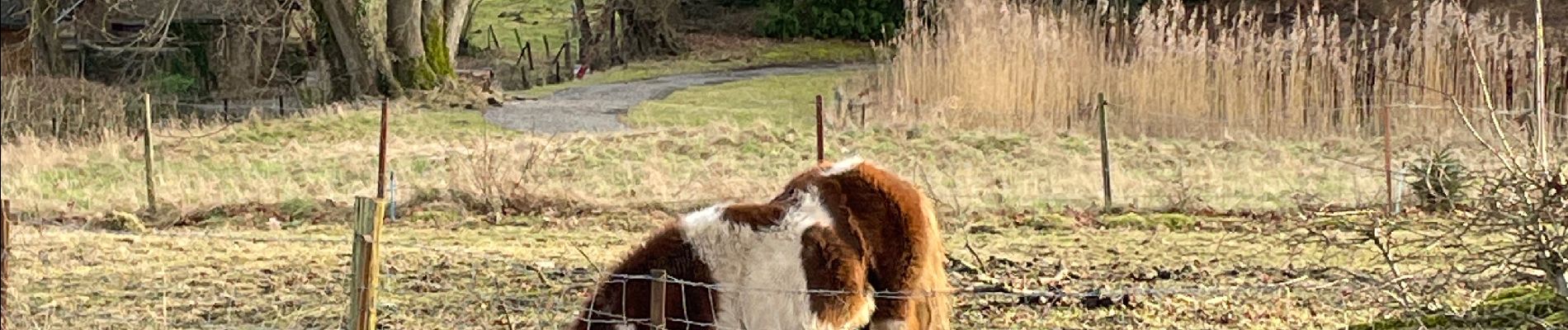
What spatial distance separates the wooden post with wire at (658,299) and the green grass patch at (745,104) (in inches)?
466

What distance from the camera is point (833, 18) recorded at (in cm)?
3303

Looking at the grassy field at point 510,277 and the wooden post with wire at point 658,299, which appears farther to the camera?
the grassy field at point 510,277

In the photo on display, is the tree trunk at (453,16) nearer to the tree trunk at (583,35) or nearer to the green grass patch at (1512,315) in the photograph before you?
the tree trunk at (583,35)

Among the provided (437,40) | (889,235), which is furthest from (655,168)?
(437,40)

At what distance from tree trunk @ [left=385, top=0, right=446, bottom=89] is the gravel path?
1.11m

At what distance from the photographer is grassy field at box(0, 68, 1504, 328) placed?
7422mm

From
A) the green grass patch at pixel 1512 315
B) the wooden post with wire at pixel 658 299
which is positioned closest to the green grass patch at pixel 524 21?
the green grass patch at pixel 1512 315

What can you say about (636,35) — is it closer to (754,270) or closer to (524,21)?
(524,21)

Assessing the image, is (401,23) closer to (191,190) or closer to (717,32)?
(191,190)

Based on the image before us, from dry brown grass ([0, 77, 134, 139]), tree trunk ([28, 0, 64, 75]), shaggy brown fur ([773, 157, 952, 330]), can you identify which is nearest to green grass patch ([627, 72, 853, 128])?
dry brown grass ([0, 77, 134, 139])

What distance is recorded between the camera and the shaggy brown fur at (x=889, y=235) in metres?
5.45

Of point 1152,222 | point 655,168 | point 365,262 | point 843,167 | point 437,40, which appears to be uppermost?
point 437,40

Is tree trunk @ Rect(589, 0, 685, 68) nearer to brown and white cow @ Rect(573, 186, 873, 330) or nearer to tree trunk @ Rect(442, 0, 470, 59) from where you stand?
tree trunk @ Rect(442, 0, 470, 59)

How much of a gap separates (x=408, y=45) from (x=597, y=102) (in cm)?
235
